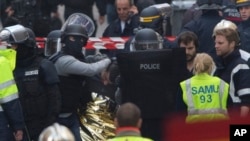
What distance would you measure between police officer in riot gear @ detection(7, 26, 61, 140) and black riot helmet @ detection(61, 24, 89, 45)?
492 mm

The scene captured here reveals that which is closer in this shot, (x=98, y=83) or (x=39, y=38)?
(x=98, y=83)

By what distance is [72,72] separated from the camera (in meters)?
12.7

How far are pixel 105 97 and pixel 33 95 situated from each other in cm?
217

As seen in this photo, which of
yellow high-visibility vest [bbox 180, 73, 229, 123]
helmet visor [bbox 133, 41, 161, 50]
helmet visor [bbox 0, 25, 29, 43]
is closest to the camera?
yellow high-visibility vest [bbox 180, 73, 229, 123]

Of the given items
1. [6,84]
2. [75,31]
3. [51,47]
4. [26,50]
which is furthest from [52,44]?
[6,84]

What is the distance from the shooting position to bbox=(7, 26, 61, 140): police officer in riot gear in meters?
12.4

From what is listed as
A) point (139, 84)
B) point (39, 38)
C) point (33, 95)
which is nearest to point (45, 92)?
point (33, 95)

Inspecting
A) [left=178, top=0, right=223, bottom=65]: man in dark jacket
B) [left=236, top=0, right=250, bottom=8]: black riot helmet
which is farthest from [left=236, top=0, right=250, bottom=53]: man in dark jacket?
[left=178, top=0, right=223, bottom=65]: man in dark jacket

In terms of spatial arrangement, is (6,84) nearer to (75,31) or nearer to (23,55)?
(23,55)

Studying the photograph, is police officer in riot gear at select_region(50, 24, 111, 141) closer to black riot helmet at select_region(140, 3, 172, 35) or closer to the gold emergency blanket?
the gold emergency blanket

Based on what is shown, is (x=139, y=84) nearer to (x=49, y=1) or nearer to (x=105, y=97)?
(x=105, y=97)

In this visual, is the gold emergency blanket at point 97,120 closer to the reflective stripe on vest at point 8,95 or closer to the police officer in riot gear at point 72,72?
the police officer in riot gear at point 72,72

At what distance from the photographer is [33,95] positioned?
40.6ft

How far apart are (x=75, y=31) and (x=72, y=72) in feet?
1.54
